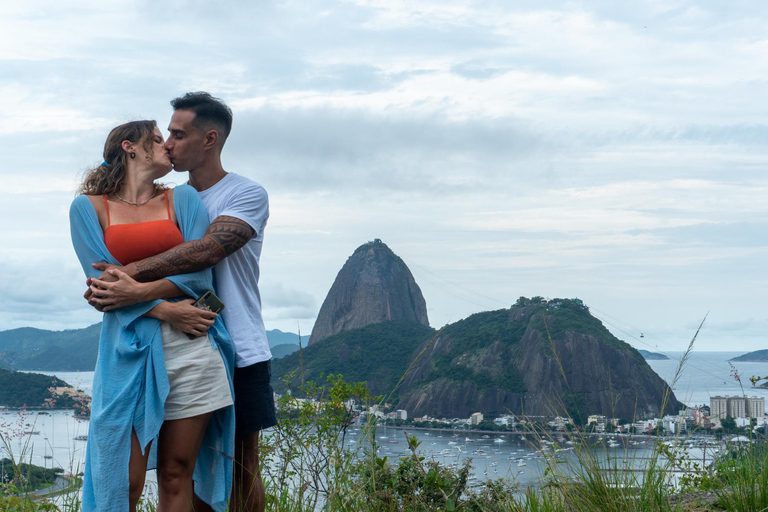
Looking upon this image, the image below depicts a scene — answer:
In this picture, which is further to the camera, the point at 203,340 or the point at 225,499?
the point at 225,499

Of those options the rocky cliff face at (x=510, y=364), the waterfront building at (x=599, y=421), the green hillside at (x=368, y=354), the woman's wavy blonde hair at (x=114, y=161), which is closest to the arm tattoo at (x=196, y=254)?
the woman's wavy blonde hair at (x=114, y=161)

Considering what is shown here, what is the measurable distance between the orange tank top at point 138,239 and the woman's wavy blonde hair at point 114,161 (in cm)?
5

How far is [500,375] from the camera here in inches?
2327

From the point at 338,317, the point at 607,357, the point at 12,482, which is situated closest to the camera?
the point at 12,482

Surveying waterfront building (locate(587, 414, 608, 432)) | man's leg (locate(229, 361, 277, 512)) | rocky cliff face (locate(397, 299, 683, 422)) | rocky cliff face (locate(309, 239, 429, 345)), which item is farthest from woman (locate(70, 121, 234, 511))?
rocky cliff face (locate(309, 239, 429, 345))

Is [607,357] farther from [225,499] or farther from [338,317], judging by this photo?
[338,317]

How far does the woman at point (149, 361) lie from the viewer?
172cm

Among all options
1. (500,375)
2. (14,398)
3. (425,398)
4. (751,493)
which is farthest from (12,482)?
(500,375)

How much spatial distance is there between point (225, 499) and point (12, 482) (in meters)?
1.46

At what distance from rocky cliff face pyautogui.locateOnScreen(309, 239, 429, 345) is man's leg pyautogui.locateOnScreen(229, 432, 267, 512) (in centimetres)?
10937

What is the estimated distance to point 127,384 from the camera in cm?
172

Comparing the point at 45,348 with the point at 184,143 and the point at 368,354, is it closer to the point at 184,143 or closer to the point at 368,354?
the point at 368,354

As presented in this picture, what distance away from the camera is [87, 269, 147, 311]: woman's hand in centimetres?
173

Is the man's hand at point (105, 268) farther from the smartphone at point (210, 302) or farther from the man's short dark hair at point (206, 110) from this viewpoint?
the man's short dark hair at point (206, 110)
